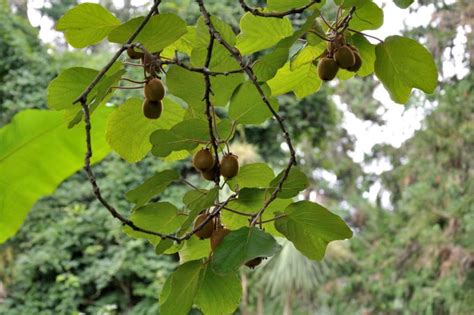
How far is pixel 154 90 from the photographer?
32cm

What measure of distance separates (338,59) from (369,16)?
0.15 ft

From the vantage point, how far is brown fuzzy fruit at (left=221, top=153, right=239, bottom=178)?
1.05ft

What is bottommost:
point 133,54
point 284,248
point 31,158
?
point 133,54

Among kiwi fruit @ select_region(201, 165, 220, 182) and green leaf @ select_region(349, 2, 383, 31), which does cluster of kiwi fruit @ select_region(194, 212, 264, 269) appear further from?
green leaf @ select_region(349, 2, 383, 31)

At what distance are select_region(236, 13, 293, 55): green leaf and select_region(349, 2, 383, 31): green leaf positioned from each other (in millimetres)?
38

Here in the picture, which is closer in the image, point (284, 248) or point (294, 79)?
point (294, 79)

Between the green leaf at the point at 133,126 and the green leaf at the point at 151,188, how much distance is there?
37mm

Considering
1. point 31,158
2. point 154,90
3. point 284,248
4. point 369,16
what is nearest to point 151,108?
point 154,90

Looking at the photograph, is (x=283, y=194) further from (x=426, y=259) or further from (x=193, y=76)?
(x=426, y=259)

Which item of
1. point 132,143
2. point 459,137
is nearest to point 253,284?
point 459,137

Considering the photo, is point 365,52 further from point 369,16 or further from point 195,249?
point 195,249

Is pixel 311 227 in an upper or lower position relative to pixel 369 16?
lower

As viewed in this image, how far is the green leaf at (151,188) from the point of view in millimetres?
337

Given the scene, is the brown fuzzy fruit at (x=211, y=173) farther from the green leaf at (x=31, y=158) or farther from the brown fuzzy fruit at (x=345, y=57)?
the green leaf at (x=31, y=158)
